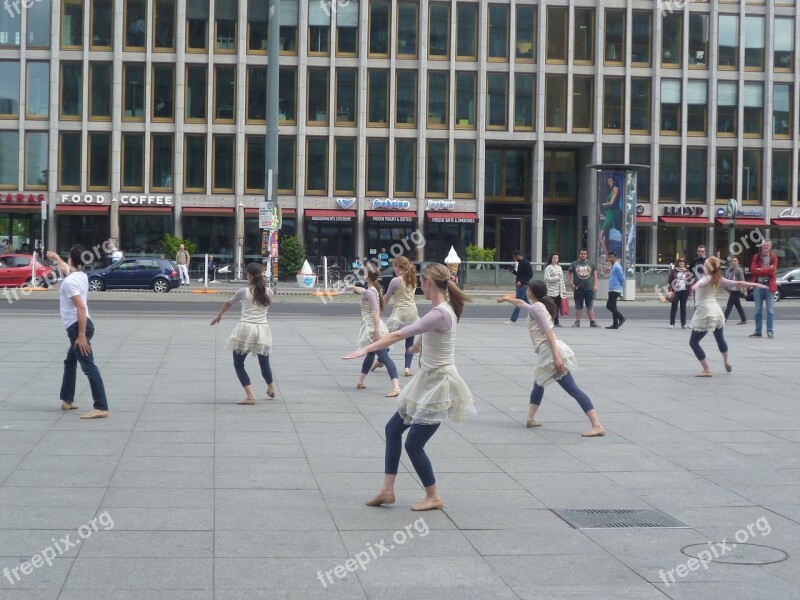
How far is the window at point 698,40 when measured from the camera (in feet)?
200

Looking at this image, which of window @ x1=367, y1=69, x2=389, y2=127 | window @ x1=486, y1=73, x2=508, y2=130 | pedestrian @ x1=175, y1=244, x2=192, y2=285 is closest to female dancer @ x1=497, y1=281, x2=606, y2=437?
pedestrian @ x1=175, y1=244, x2=192, y2=285

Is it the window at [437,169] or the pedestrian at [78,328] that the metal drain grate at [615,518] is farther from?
the window at [437,169]

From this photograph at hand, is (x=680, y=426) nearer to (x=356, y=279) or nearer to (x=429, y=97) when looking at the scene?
(x=356, y=279)

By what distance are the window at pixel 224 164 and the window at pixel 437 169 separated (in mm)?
10334

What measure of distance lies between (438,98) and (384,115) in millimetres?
3016

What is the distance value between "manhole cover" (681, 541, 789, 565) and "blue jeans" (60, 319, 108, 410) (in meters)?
6.75

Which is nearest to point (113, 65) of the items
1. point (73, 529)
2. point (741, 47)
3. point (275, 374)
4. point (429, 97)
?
point (429, 97)

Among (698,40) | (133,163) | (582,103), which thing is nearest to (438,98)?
(582,103)

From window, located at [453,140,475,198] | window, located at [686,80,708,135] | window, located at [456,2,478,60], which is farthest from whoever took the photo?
window, located at [686,80,708,135]

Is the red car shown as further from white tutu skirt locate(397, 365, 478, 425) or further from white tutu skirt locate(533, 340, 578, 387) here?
white tutu skirt locate(397, 365, 478, 425)

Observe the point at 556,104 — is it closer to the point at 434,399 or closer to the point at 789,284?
the point at 789,284

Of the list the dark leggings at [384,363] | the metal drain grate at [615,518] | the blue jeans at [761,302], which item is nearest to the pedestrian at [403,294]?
the dark leggings at [384,363]

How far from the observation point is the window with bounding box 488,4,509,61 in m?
59.7

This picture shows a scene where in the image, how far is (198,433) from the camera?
1085 cm
